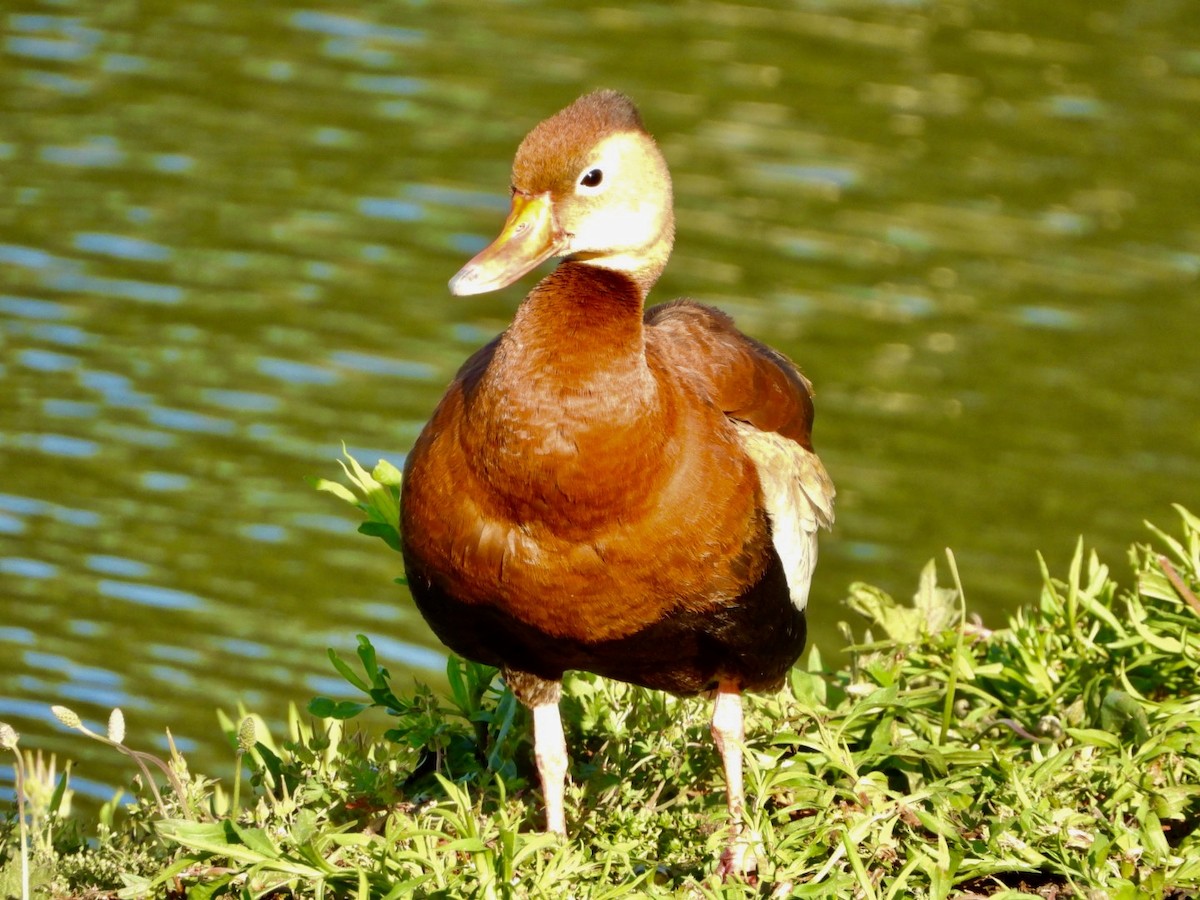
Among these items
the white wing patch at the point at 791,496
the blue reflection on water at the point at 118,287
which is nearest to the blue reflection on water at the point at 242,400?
the blue reflection on water at the point at 118,287

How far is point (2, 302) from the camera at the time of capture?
344 inches

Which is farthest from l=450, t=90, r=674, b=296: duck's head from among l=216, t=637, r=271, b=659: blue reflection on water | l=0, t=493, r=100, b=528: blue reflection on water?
l=0, t=493, r=100, b=528: blue reflection on water

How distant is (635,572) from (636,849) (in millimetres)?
594

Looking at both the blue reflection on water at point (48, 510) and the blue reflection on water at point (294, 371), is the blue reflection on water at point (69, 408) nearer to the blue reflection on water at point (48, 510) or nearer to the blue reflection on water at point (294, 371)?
the blue reflection on water at point (48, 510)

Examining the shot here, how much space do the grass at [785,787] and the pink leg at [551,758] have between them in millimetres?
78

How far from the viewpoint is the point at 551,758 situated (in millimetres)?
4035

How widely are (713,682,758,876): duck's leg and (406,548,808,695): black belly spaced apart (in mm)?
41

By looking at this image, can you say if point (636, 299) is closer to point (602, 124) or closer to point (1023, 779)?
point (602, 124)

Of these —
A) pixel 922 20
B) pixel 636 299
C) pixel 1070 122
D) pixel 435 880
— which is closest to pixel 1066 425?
pixel 1070 122

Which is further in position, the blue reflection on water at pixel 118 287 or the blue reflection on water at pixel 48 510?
the blue reflection on water at pixel 118 287

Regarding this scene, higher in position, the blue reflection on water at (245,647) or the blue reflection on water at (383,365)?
the blue reflection on water at (383,365)

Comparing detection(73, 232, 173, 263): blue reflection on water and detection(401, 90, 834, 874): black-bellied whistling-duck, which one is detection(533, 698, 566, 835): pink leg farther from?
detection(73, 232, 173, 263): blue reflection on water

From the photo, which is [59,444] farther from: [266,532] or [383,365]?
[383,365]

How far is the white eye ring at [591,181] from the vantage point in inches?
148
